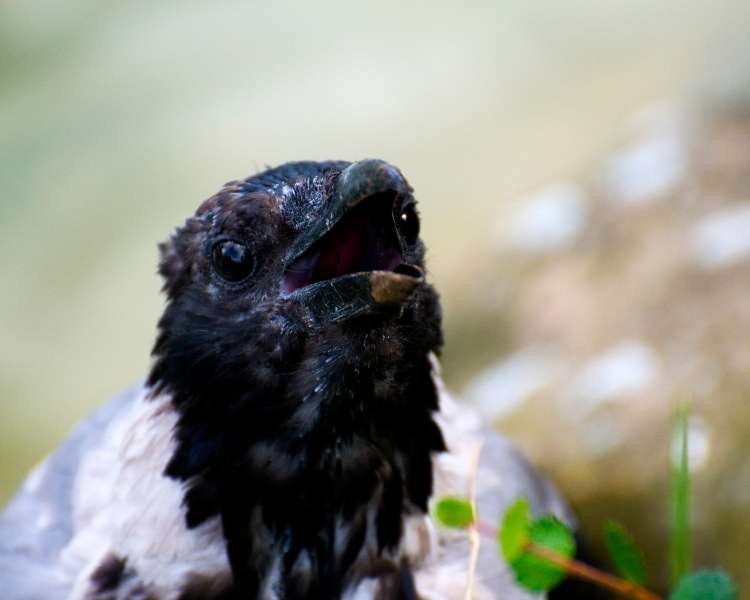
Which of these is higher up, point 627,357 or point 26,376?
point 26,376

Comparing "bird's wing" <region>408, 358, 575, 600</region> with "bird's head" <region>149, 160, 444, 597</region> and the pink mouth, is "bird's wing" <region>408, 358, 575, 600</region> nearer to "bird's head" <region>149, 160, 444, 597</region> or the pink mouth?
"bird's head" <region>149, 160, 444, 597</region>

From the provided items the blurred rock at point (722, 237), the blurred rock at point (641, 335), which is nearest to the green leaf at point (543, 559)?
the blurred rock at point (641, 335)

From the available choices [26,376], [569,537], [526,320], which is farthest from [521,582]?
[26,376]

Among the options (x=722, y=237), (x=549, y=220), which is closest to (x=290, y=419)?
(x=722, y=237)

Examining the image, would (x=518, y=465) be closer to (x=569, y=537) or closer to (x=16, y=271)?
(x=569, y=537)

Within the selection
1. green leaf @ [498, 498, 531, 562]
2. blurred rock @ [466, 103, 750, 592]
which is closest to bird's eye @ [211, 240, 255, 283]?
green leaf @ [498, 498, 531, 562]

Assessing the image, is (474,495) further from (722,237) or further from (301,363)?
(722,237)

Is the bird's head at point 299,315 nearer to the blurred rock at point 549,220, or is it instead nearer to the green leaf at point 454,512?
the green leaf at point 454,512
